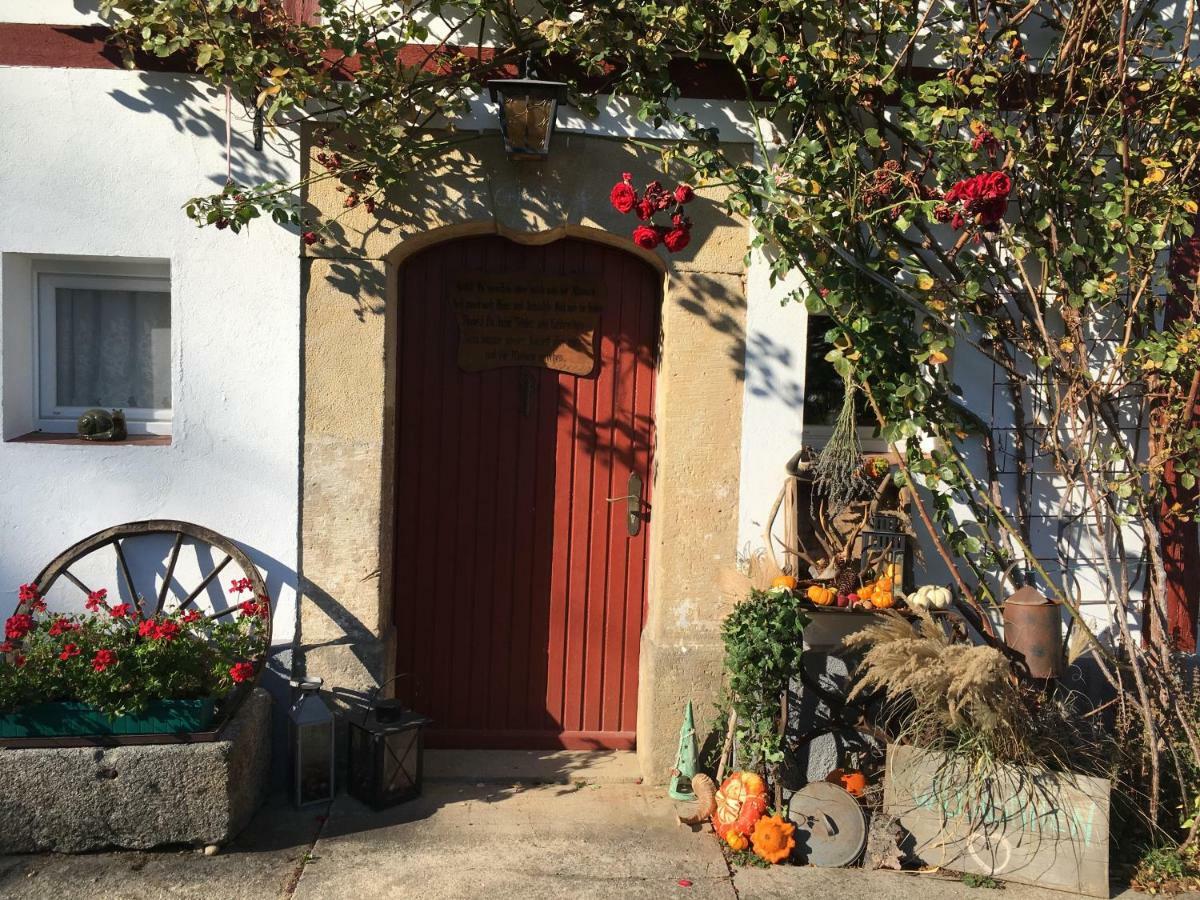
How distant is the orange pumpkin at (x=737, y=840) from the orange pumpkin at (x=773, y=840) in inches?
1.2

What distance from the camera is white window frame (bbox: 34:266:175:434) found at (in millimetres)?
4453

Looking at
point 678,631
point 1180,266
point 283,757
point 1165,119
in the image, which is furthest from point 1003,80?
point 283,757

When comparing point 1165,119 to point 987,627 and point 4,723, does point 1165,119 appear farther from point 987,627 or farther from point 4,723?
point 4,723

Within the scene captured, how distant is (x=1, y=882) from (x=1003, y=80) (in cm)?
478

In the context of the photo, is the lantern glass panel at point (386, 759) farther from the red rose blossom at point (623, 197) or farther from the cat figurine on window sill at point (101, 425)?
the red rose blossom at point (623, 197)

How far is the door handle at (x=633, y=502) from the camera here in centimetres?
474

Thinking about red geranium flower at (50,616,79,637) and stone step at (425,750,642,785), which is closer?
red geranium flower at (50,616,79,637)

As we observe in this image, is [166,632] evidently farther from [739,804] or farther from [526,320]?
[739,804]

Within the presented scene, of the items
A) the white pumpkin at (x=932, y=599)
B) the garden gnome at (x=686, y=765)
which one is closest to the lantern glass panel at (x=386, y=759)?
the garden gnome at (x=686, y=765)

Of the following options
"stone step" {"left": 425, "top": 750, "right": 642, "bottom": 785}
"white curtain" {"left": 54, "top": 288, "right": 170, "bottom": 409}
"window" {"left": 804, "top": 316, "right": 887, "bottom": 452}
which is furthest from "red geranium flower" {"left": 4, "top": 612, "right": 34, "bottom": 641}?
"window" {"left": 804, "top": 316, "right": 887, "bottom": 452}

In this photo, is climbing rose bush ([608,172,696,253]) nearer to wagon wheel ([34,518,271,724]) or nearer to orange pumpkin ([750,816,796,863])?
wagon wheel ([34,518,271,724])

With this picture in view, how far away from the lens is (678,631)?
4.55m

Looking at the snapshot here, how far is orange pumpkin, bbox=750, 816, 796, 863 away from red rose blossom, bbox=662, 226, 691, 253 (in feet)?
7.21

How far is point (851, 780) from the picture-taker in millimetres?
4105
